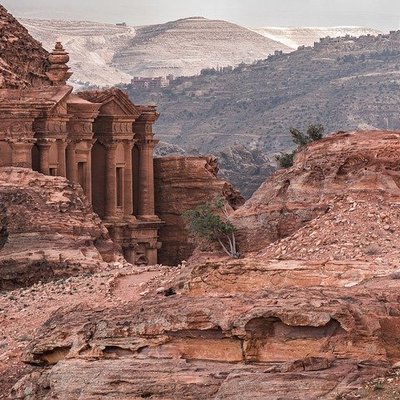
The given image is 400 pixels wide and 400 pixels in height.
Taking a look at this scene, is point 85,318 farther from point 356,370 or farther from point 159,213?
point 159,213

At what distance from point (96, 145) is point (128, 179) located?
5.77ft

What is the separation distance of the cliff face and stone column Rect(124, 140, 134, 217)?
3569mm

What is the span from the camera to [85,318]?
96.2ft

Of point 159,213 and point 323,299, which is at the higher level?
point 323,299

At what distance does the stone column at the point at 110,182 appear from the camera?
71.6 meters

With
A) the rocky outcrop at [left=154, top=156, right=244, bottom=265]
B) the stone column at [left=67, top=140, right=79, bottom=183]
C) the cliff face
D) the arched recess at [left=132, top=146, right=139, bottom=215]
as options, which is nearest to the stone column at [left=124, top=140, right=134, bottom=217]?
the arched recess at [left=132, top=146, right=139, bottom=215]

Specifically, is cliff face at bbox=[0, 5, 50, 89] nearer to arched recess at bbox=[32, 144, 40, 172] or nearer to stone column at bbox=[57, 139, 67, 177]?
stone column at bbox=[57, 139, 67, 177]

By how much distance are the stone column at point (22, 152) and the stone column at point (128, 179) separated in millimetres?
9652

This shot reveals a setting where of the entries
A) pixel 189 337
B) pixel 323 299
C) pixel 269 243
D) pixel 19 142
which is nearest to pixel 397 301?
pixel 323 299

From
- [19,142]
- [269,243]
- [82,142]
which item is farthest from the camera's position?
[82,142]

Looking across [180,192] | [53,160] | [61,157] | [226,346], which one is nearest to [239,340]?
[226,346]

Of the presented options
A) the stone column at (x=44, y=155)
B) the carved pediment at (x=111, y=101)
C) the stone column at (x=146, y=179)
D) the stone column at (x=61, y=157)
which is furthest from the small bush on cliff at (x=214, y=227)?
the stone column at (x=146, y=179)

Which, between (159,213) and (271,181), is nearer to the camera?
(271,181)

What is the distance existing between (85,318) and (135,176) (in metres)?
44.7
